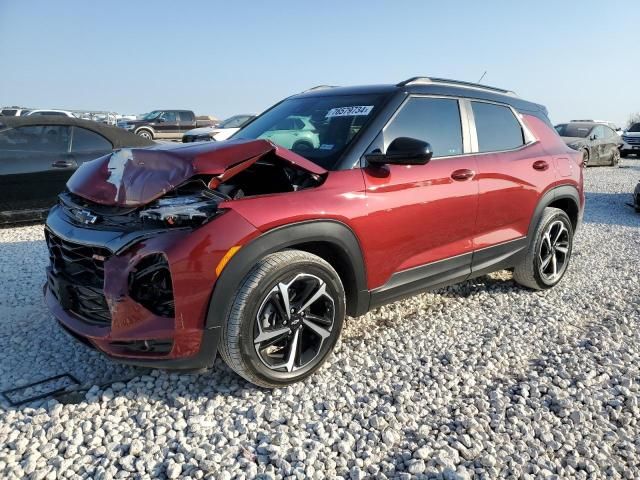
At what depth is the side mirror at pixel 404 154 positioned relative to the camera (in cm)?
287

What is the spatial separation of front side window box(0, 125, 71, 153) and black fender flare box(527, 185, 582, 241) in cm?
580

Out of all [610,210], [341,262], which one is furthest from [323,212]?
[610,210]

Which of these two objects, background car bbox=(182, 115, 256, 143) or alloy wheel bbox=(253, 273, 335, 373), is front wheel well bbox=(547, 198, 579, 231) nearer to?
alloy wheel bbox=(253, 273, 335, 373)

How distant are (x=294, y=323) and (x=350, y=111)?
60.1 inches

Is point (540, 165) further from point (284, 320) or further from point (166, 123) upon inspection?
point (166, 123)

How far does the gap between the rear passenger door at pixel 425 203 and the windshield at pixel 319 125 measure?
8.1 inches

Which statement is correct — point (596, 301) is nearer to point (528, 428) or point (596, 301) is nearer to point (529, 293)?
point (529, 293)

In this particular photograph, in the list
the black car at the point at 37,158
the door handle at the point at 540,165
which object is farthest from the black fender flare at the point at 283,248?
the black car at the point at 37,158

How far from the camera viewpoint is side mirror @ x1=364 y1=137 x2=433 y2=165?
287cm

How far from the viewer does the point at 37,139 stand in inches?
253

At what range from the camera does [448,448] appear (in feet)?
7.55

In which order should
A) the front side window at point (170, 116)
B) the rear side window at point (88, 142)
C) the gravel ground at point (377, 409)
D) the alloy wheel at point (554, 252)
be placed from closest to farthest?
the gravel ground at point (377, 409) < the alloy wheel at point (554, 252) < the rear side window at point (88, 142) < the front side window at point (170, 116)

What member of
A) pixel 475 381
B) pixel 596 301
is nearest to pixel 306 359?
pixel 475 381

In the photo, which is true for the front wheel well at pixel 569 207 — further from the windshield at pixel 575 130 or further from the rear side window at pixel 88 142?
the windshield at pixel 575 130
